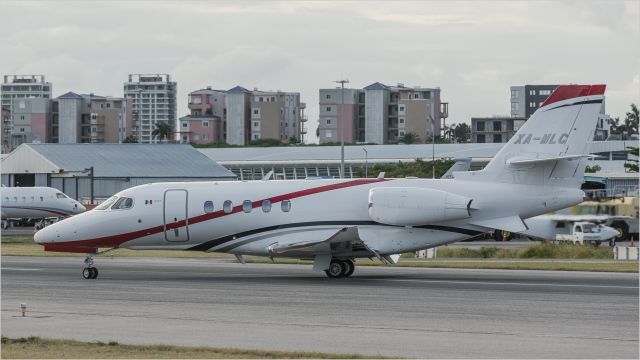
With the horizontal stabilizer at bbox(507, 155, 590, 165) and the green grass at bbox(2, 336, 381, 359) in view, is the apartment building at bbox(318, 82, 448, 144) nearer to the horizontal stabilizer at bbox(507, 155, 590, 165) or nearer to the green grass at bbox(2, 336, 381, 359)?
the horizontal stabilizer at bbox(507, 155, 590, 165)

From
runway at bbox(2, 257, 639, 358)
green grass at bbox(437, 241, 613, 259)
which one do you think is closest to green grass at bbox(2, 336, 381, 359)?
runway at bbox(2, 257, 639, 358)

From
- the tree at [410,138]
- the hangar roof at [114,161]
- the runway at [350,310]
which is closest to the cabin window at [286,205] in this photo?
the runway at [350,310]

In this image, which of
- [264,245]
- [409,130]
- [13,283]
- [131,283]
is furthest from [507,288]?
[409,130]

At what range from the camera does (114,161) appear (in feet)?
340

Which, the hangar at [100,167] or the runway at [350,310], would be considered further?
the hangar at [100,167]

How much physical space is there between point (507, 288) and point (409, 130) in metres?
163

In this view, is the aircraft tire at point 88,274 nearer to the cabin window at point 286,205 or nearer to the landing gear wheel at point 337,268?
the cabin window at point 286,205

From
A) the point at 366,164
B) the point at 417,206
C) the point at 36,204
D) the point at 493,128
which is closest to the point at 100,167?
the point at 36,204

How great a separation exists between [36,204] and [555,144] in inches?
2043

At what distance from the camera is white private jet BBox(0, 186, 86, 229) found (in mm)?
79062

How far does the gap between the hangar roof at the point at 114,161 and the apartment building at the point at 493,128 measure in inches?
3220

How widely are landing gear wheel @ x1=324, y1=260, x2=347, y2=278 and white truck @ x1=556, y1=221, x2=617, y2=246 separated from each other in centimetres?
2960

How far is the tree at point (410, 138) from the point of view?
593 feet

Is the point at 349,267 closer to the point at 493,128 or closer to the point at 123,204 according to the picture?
the point at 123,204
